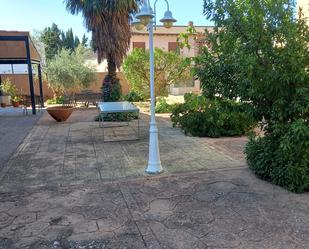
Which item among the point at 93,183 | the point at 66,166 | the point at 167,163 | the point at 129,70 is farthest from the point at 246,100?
the point at 129,70

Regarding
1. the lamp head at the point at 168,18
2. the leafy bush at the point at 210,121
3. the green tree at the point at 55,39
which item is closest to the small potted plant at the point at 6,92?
the leafy bush at the point at 210,121

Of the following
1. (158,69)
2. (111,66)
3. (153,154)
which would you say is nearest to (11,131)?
(111,66)

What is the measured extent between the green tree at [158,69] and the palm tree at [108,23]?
1.69 m

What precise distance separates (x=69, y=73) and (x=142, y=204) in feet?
51.7

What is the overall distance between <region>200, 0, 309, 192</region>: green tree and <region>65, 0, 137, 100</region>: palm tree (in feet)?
22.5

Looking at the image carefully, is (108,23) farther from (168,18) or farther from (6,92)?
(6,92)

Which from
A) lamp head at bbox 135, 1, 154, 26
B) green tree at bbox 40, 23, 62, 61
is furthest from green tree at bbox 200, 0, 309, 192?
green tree at bbox 40, 23, 62, 61

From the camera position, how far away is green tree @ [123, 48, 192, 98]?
556 inches

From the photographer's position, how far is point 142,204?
4371 mm

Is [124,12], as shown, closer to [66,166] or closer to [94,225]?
[66,166]

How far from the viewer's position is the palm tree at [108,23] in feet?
36.4

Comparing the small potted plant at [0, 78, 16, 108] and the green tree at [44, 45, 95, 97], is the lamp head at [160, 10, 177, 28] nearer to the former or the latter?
the green tree at [44, 45, 95, 97]

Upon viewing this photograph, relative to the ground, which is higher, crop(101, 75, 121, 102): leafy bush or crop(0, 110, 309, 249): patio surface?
crop(101, 75, 121, 102): leafy bush

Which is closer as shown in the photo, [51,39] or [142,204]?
[142,204]
